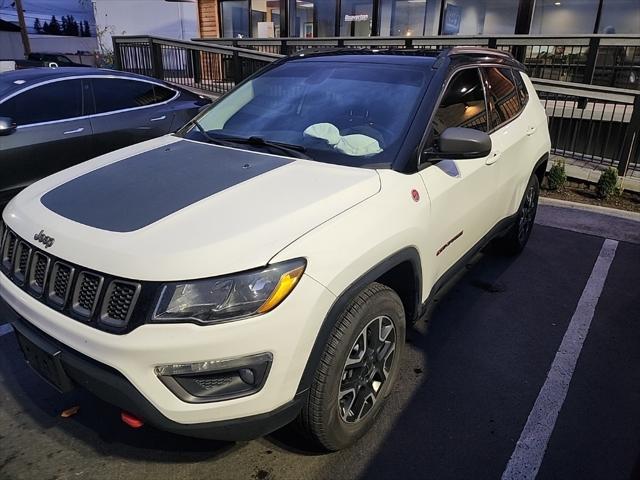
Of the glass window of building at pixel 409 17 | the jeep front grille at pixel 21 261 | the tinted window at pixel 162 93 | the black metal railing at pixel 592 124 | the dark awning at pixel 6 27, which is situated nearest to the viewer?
the jeep front grille at pixel 21 261

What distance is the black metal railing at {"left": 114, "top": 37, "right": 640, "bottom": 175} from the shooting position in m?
7.04

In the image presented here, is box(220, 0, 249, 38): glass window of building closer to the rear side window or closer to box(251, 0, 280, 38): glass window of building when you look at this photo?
box(251, 0, 280, 38): glass window of building

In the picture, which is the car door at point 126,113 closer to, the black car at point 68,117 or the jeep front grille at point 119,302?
the black car at point 68,117

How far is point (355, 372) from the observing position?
92.5 inches

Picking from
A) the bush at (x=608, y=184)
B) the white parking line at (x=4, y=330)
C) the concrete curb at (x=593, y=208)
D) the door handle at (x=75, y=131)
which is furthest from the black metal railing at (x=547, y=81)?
the white parking line at (x=4, y=330)

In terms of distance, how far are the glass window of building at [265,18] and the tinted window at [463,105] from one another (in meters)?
14.7

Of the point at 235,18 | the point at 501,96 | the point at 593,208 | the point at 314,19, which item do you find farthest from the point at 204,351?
the point at 235,18

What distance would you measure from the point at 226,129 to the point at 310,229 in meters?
1.45

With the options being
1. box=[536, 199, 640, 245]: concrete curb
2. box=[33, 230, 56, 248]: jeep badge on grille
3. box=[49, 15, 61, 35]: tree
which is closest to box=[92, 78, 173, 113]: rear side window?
box=[33, 230, 56, 248]: jeep badge on grille

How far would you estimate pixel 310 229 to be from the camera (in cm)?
202

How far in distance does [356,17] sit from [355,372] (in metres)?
14.7

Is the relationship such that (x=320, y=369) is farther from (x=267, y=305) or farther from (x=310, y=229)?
(x=310, y=229)

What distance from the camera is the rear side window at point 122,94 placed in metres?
5.73

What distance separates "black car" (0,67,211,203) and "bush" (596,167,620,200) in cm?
556
